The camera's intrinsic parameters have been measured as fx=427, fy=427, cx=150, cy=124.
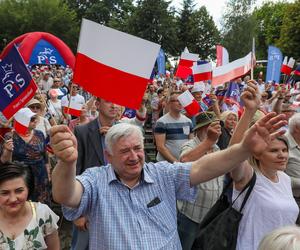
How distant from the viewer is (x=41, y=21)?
55.4m

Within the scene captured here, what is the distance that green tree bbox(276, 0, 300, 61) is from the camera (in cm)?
4134

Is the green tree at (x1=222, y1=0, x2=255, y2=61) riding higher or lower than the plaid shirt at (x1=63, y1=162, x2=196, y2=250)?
higher

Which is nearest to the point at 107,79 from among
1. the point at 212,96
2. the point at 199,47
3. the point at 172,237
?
the point at 172,237

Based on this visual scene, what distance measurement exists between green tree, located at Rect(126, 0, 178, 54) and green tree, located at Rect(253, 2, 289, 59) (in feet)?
43.8

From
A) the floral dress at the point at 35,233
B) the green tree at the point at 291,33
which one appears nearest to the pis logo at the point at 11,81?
the floral dress at the point at 35,233

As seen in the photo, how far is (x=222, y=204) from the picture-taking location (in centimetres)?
268

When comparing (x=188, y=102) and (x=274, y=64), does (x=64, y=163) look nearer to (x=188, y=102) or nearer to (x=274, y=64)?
(x=188, y=102)

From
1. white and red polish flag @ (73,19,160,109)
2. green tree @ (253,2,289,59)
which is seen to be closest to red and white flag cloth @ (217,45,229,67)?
white and red polish flag @ (73,19,160,109)

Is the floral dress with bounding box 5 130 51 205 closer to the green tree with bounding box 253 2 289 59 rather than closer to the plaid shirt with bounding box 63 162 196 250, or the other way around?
the plaid shirt with bounding box 63 162 196 250

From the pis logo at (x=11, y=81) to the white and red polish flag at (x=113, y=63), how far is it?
68 cm

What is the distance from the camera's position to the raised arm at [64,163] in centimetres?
197

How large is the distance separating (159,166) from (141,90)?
2.01 feet

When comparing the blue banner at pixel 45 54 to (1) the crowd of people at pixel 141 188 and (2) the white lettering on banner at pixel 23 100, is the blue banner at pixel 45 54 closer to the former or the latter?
(2) the white lettering on banner at pixel 23 100

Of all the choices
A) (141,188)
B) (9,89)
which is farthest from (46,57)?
(141,188)
